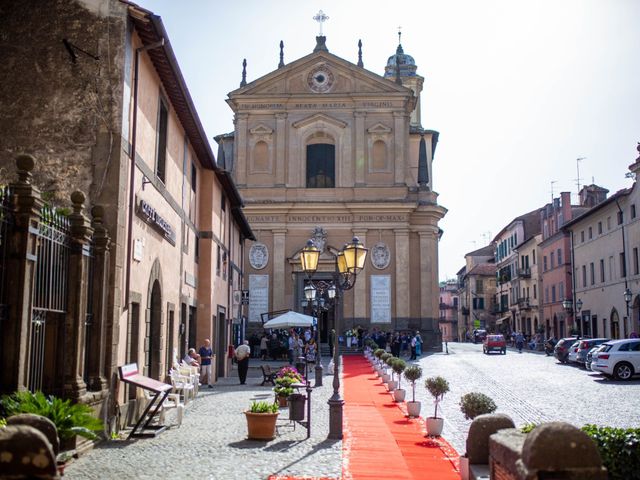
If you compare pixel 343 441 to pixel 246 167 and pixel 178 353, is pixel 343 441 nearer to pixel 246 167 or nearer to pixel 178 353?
pixel 178 353

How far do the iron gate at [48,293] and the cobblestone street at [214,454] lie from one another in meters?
1.43

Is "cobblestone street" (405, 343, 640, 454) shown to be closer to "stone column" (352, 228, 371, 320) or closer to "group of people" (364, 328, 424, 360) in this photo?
"group of people" (364, 328, 424, 360)

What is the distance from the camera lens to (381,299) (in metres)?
43.1

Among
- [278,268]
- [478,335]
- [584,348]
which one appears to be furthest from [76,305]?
[478,335]

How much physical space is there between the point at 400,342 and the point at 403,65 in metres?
31.2

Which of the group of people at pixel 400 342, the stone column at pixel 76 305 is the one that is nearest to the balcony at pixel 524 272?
the group of people at pixel 400 342

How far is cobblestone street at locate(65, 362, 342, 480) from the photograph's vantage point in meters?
9.26

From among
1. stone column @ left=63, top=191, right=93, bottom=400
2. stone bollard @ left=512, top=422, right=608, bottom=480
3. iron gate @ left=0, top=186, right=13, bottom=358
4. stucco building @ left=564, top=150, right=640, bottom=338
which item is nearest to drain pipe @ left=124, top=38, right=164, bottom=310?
stone column @ left=63, top=191, right=93, bottom=400

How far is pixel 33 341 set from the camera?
32.0 feet

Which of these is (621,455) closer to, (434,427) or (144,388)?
(434,427)

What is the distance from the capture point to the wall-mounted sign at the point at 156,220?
13524mm

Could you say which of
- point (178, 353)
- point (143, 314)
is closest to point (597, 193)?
point (178, 353)

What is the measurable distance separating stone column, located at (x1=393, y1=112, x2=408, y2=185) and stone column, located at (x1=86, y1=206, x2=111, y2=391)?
1343 inches

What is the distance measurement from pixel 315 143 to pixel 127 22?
3404 cm
